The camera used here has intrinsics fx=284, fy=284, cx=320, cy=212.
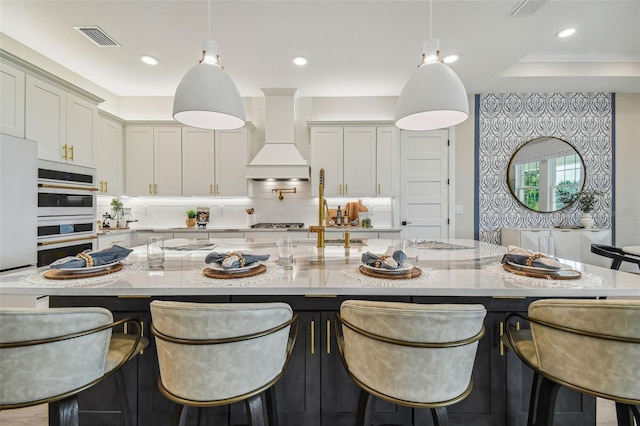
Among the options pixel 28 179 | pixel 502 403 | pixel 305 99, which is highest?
pixel 305 99

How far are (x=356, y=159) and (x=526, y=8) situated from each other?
229cm

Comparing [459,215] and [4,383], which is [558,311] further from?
[459,215]

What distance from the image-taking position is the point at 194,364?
0.91 metres

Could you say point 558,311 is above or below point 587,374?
above

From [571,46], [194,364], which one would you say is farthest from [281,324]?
→ [571,46]

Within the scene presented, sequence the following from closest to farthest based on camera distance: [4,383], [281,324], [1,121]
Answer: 1. [4,383]
2. [281,324]
3. [1,121]

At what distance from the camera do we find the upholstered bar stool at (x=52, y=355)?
84 centimetres

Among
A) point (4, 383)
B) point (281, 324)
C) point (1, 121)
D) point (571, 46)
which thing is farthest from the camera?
point (571, 46)

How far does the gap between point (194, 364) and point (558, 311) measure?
1177 mm

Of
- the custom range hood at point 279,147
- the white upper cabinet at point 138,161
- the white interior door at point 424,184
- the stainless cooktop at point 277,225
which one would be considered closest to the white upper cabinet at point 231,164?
the custom range hood at point 279,147

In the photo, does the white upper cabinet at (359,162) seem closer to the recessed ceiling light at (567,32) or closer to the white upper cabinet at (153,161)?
the recessed ceiling light at (567,32)

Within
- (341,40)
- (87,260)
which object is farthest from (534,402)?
(341,40)

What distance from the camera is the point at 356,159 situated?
4086mm

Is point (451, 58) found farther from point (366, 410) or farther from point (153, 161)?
point (153, 161)
